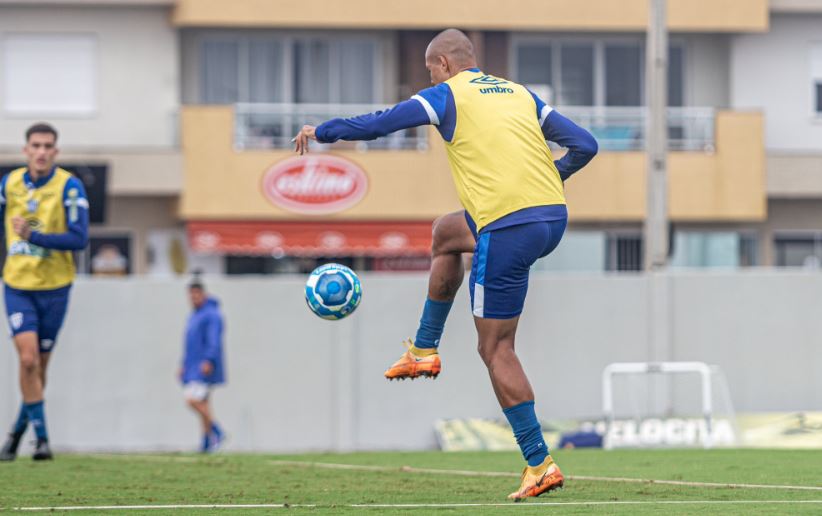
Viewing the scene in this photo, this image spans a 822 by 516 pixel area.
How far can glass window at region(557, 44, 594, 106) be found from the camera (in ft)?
114

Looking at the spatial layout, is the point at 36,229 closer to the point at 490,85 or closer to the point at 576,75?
the point at 490,85

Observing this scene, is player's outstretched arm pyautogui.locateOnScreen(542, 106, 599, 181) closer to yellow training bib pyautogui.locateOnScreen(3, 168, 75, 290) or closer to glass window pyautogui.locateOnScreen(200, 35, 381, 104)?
yellow training bib pyautogui.locateOnScreen(3, 168, 75, 290)

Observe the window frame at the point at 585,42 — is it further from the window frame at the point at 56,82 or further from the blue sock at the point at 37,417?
the blue sock at the point at 37,417

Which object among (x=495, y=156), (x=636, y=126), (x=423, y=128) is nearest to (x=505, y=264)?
(x=495, y=156)

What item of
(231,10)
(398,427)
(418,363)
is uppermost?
(231,10)

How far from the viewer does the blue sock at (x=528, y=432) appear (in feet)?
27.6

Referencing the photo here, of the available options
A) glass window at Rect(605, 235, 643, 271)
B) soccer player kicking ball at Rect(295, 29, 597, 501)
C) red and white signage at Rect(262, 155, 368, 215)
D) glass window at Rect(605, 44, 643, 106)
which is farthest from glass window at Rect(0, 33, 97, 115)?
soccer player kicking ball at Rect(295, 29, 597, 501)

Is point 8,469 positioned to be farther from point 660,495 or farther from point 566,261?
point 566,261

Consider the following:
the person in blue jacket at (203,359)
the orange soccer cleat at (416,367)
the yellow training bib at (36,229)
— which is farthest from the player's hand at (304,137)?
the person in blue jacket at (203,359)

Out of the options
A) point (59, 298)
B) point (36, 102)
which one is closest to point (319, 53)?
point (36, 102)

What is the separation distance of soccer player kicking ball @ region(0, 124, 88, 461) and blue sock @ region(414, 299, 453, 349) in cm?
359

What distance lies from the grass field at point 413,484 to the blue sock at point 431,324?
83cm

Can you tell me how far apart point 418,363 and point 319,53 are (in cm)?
2595

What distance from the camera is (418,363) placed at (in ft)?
29.8
